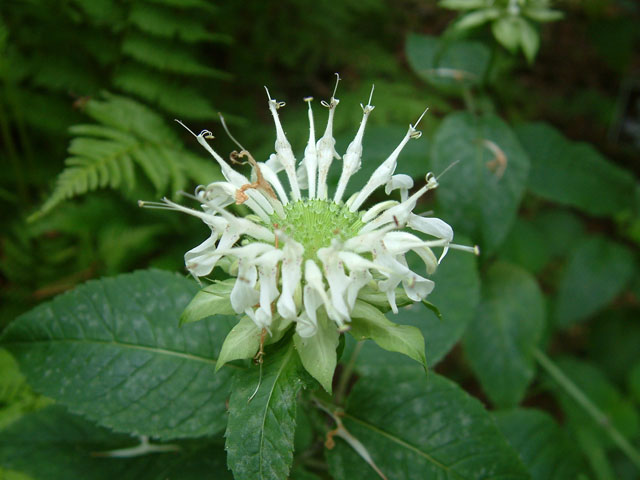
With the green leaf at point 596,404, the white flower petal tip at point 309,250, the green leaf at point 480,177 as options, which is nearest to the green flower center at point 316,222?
the white flower petal tip at point 309,250

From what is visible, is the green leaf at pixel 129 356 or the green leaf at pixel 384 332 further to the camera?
the green leaf at pixel 129 356

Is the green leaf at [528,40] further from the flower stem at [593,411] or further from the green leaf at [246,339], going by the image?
the green leaf at [246,339]

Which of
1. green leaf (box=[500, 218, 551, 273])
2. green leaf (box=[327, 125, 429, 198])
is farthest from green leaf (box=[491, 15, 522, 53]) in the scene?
green leaf (box=[500, 218, 551, 273])

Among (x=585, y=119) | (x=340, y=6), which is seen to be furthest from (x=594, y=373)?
(x=340, y=6)

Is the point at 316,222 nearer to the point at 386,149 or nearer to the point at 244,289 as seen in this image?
the point at 244,289

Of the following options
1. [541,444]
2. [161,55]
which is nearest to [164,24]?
[161,55]

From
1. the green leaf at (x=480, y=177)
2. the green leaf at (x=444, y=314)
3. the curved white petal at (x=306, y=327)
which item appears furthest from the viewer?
the green leaf at (x=480, y=177)

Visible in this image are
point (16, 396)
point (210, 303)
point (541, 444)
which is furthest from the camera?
point (541, 444)
